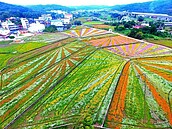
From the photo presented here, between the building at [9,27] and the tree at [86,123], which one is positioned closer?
the tree at [86,123]

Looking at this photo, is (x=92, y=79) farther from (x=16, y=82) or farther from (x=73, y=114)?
(x=16, y=82)

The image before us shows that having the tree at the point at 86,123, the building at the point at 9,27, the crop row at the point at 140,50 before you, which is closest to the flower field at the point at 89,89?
the crop row at the point at 140,50

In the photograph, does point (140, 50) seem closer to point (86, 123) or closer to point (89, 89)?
point (89, 89)

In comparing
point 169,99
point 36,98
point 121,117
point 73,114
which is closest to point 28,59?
point 36,98

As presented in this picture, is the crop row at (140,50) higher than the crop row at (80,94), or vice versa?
the crop row at (140,50)

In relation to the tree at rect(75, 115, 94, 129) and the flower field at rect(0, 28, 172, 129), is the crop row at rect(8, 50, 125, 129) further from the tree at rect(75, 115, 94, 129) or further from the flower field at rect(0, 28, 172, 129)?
the tree at rect(75, 115, 94, 129)

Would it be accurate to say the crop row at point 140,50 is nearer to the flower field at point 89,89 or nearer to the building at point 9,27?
the flower field at point 89,89

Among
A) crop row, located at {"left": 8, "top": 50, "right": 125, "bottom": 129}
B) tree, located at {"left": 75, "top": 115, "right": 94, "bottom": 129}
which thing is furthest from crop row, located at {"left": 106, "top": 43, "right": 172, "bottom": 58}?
tree, located at {"left": 75, "top": 115, "right": 94, "bottom": 129}

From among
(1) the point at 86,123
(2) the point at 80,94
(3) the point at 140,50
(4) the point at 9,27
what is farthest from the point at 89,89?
(4) the point at 9,27

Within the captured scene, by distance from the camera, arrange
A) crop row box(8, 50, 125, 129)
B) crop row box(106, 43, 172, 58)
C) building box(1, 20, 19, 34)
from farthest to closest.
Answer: building box(1, 20, 19, 34) → crop row box(106, 43, 172, 58) → crop row box(8, 50, 125, 129)
